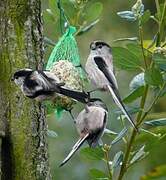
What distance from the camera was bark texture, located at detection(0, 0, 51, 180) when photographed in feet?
7.07

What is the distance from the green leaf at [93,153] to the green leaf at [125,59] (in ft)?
0.92

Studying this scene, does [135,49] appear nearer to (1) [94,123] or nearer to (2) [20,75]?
(1) [94,123]

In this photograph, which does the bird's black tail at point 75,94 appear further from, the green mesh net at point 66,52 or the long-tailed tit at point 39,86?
the green mesh net at point 66,52

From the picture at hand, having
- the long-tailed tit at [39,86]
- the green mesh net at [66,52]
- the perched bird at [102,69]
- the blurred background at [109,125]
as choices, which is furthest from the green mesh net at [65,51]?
the blurred background at [109,125]

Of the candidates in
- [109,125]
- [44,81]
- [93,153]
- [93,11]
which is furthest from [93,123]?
[109,125]

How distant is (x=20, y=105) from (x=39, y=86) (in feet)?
Result: 0.39

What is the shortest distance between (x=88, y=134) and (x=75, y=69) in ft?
0.96

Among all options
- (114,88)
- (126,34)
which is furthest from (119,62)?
(126,34)

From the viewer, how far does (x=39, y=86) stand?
2096mm

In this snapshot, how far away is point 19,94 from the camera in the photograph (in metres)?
2.18

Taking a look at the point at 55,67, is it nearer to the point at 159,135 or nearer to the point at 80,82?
the point at 80,82

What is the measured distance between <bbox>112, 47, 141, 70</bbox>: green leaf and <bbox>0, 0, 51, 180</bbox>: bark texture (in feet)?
0.86

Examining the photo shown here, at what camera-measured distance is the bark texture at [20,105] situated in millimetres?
2154

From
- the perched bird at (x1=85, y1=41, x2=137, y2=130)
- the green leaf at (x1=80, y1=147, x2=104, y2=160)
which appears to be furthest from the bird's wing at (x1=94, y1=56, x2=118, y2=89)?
the green leaf at (x1=80, y1=147, x2=104, y2=160)
